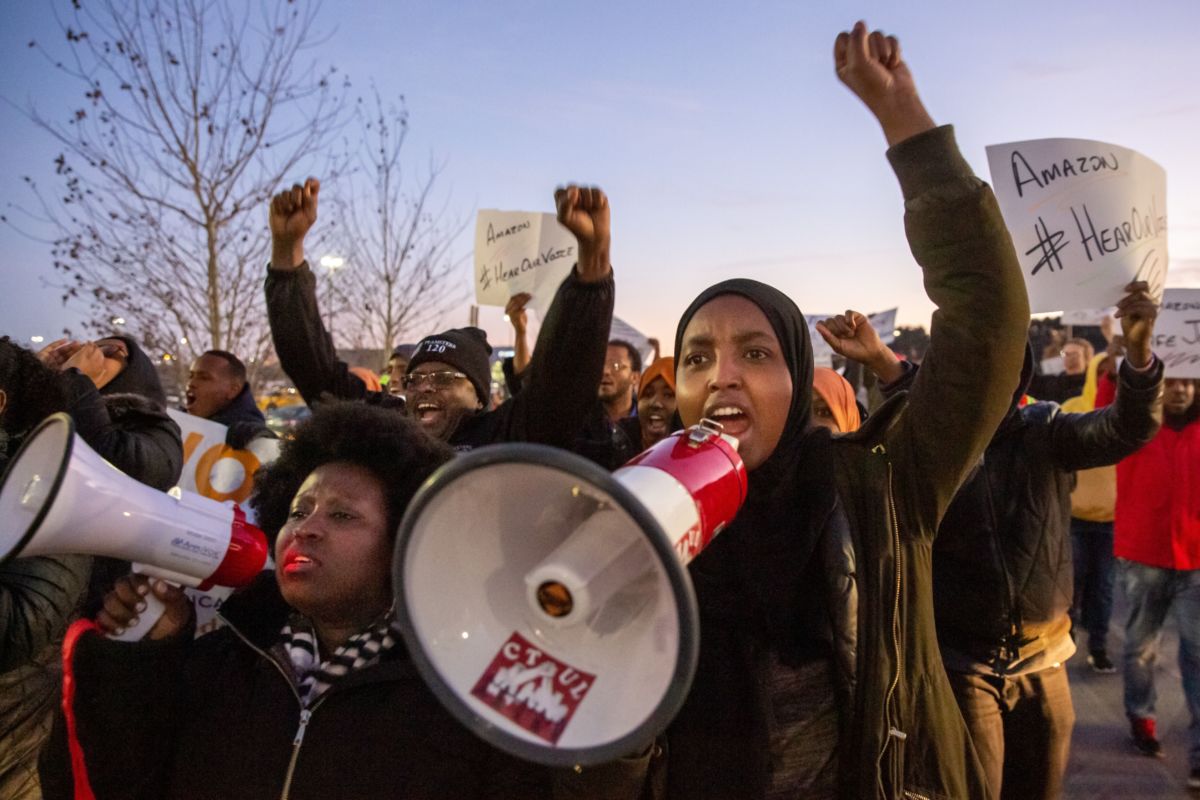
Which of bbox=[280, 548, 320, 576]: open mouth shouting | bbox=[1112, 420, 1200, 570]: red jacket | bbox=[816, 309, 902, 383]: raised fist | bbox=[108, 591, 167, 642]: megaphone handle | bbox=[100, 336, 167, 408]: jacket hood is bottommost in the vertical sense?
bbox=[1112, 420, 1200, 570]: red jacket

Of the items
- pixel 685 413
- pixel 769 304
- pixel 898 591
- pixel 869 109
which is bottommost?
pixel 898 591

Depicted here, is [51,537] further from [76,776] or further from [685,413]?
[685,413]

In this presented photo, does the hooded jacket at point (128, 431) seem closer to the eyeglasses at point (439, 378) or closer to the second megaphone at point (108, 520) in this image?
the eyeglasses at point (439, 378)

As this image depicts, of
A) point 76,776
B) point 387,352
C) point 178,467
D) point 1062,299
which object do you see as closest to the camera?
point 76,776

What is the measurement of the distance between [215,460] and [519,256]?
239 centimetres

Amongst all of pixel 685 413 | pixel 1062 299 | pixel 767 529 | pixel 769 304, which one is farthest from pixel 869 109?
pixel 1062 299

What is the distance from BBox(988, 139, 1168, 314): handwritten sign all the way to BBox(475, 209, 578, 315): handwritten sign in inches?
116

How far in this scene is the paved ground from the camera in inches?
163

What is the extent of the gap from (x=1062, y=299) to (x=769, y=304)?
6.88 ft

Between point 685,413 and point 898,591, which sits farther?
point 685,413

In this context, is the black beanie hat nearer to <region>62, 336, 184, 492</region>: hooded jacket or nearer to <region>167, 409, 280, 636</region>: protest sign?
<region>62, 336, 184, 492</region>: hooded jacket

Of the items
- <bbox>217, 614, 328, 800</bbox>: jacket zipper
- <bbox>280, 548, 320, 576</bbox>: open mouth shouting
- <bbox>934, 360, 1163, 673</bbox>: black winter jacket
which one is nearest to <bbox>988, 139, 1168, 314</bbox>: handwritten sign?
<bbox>934, 360, 1163, 673</bbox>: black winter jacket

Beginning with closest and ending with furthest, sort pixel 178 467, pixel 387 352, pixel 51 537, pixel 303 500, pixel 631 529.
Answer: pixel 631 529 → pixel 51 537 → pixel 303 500 → pixel 178 467 → pixel 387 352

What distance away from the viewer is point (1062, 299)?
3268mm
